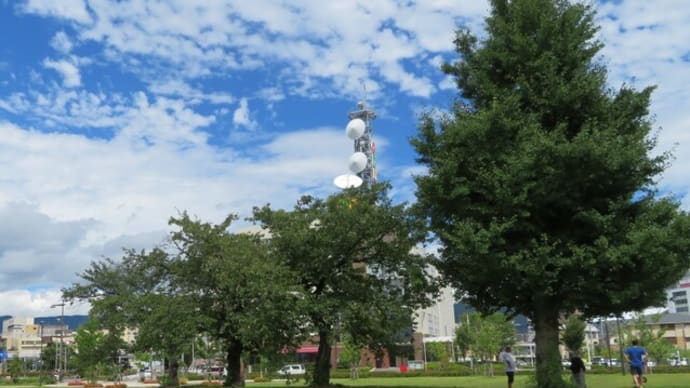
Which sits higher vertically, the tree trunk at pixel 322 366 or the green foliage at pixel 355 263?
the green foliage at pixel 355 263

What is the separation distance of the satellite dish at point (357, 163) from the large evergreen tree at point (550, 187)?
6799cm

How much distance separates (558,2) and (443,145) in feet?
20.0

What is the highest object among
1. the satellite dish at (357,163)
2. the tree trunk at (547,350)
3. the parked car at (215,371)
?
the satellite dish at (357,163)

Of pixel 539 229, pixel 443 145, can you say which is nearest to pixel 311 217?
pixel 443 145

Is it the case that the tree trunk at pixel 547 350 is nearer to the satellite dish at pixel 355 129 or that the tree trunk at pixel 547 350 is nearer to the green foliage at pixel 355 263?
the green foliage at pixel 355 263

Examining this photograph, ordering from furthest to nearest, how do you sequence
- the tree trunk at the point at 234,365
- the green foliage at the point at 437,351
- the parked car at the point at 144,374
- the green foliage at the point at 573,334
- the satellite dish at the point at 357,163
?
the satellite dish at the point at 357,163, the parked car at the point at 144,374, the green foliage at the point at 437,351, the green foliage at the point at 573,334, the tree trunk at the point at 234,365

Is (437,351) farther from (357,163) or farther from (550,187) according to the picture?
(550,187)

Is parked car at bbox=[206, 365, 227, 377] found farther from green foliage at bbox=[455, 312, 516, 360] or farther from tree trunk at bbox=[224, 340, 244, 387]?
tree trunk at bbox=[224, 340, 244, 387]

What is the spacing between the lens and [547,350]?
18.8 m

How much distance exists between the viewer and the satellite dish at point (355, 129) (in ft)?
304

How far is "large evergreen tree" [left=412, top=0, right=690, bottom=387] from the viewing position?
56.7 ft

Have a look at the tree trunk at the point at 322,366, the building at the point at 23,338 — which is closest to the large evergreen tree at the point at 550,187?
the tree trunk at the point at 322,366

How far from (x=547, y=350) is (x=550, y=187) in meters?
5.09

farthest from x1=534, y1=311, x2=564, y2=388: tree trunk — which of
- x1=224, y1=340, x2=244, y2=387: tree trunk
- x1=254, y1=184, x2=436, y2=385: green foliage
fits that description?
x1=224, y1=340, x2=244, y2=387: tree trunk
